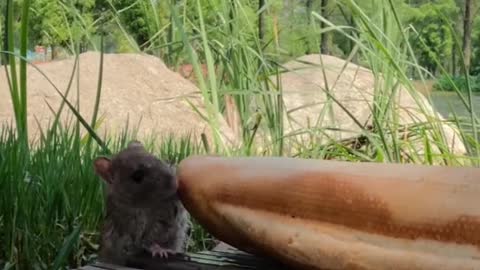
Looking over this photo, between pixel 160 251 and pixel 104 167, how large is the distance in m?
0.11

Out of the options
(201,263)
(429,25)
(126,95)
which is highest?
(429,25)

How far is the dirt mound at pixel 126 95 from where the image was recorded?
2.86 metres

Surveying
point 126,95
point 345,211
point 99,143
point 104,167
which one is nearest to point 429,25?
point 126,95

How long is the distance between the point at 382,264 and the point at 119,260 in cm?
29

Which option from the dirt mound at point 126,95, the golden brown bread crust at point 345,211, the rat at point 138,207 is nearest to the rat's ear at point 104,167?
the rat at point 138,207

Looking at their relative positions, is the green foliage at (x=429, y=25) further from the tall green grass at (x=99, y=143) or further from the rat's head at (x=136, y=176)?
the rat's head at (x=136, y=176)

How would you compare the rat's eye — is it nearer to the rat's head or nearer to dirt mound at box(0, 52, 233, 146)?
the rat's head

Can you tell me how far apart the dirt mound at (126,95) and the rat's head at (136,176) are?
1765 millimetres

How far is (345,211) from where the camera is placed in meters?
0.67

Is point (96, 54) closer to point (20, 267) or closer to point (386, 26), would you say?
point (386, 26)

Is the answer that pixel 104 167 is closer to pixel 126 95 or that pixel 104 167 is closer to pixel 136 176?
pixel 136 176

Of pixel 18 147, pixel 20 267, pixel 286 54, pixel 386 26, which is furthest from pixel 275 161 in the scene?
pixel 286 54

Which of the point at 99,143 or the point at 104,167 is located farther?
the point at 99,143

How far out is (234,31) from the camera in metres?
1.98
